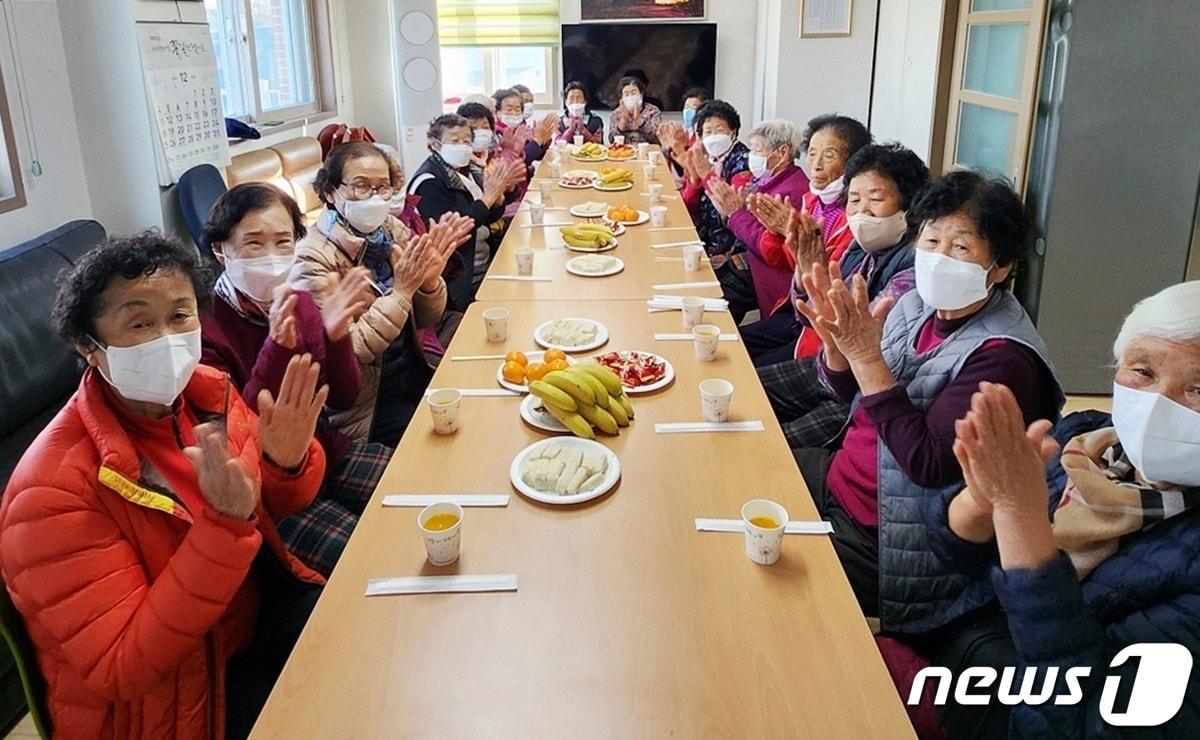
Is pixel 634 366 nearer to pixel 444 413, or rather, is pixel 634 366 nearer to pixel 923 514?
pixel 444 413

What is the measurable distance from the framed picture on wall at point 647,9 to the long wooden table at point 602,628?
265 inches

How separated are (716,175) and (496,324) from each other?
8.21ft

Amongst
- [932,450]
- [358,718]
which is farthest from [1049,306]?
[358,718]

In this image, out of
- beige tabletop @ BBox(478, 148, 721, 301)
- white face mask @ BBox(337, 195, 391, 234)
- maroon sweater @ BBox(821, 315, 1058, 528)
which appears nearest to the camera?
maroon sweater @ BBox(821, 315, 1058, 528)

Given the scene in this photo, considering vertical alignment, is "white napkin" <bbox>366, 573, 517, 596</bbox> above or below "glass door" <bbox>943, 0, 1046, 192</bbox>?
below

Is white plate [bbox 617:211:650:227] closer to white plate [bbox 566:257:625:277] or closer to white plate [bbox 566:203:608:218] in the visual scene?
white plate [bbox 566:203:608:218]

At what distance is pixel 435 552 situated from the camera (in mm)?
1280

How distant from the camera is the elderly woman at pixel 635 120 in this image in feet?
23.1

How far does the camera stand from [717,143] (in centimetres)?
464

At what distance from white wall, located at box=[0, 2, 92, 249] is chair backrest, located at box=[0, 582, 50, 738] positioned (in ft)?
7.29

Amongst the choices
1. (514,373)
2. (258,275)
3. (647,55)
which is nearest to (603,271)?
(514,373)

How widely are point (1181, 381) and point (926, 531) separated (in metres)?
0.53

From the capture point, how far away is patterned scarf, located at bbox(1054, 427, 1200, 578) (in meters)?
1.20

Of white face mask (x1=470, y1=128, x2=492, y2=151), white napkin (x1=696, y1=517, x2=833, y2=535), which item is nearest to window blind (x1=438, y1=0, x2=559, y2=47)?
white face mask (x1=470, y1=128, x2=492, y2=151)
